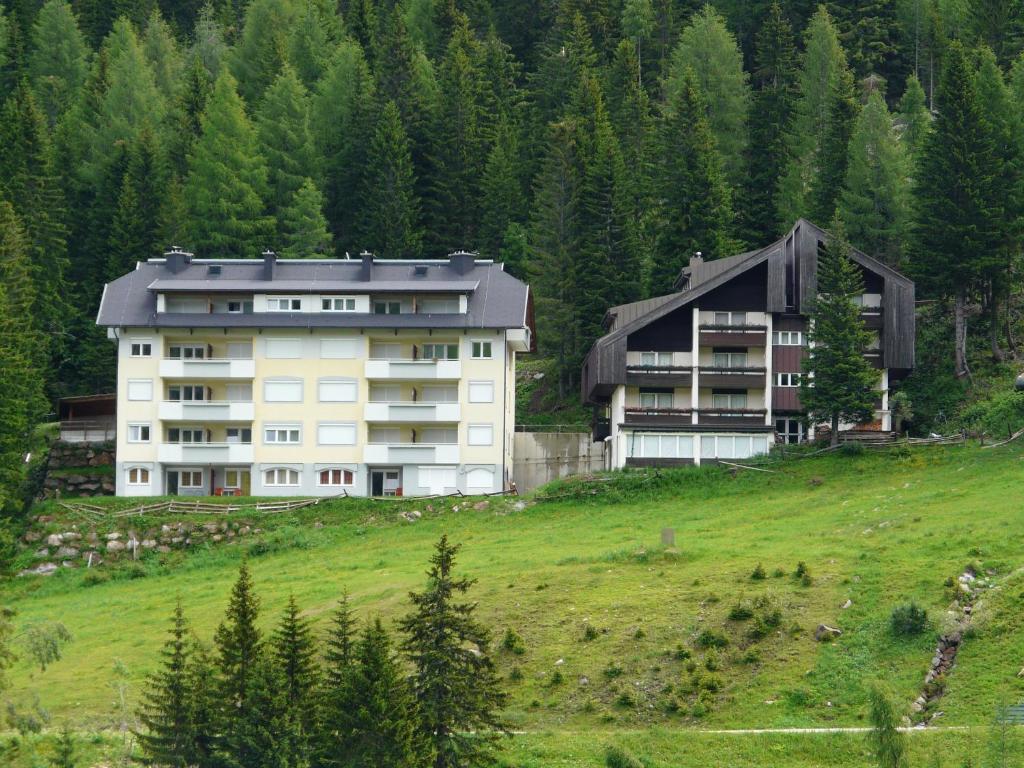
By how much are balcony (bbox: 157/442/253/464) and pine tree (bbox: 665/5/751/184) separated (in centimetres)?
4595

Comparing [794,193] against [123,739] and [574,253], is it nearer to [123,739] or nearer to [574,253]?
[574,253]

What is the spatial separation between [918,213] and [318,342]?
30.0 metres

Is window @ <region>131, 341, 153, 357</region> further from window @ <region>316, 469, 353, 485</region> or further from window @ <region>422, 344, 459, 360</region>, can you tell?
window @ <region>422, 344, 459, 360</region>

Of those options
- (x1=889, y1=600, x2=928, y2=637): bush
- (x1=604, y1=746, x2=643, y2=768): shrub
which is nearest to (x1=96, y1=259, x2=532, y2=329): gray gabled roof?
(x1=889, y1=600, x2=928, y2=637): bush

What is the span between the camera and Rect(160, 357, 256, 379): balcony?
84.4 metres

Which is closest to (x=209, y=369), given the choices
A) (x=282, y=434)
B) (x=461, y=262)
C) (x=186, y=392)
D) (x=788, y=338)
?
(x=186, y=392)

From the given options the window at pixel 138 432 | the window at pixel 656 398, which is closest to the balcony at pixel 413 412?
the window at pixel 656 398

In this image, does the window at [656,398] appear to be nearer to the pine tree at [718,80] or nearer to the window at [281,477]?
the window at [281,477]

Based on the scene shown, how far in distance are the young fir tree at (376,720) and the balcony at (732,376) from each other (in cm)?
4294

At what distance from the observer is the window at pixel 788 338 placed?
8519cm

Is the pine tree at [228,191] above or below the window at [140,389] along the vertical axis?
above

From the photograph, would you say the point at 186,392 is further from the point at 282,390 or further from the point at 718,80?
the point at 718,80

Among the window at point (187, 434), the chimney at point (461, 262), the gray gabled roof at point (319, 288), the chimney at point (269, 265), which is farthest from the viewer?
the chimney at point (461, 262)

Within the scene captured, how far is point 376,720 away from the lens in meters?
42.5
